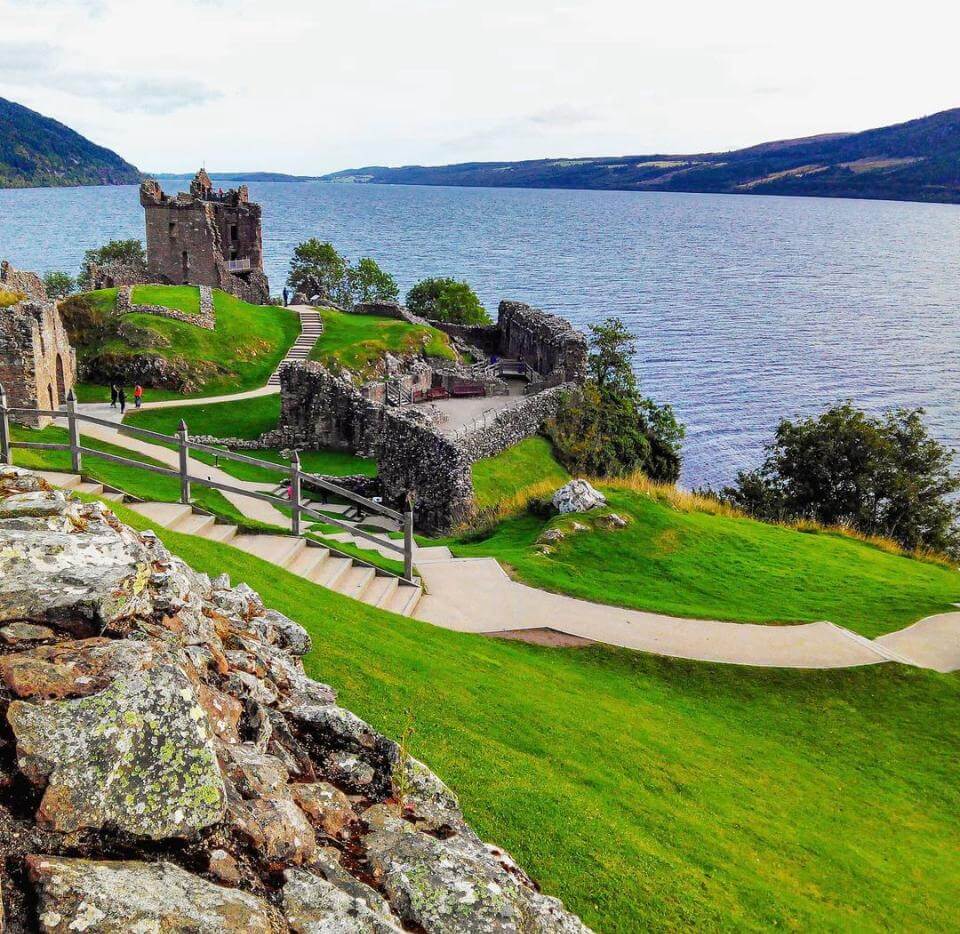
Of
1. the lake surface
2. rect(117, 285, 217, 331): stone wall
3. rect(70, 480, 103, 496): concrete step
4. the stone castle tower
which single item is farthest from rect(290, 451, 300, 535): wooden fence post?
the stone castle tower

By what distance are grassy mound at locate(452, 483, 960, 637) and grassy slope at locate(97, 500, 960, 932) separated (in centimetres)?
384

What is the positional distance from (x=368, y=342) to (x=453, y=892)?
178 ft

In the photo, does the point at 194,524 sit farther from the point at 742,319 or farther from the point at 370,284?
the point at 742,319

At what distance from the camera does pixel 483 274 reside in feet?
535

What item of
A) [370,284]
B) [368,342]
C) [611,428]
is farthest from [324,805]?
[370,284]

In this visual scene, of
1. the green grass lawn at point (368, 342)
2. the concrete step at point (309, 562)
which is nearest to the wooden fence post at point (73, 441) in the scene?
the concrete step at point (309, 562)

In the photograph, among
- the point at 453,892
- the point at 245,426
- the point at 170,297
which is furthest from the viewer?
the point at 170,297

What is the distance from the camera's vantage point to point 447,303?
8544 cm

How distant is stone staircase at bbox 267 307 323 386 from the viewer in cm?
5616

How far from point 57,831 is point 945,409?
82.7 m

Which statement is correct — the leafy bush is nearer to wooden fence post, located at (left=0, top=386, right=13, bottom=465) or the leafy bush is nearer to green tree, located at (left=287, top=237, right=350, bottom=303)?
green tree, located at (left=287, top=237, right=350, bottom=303)

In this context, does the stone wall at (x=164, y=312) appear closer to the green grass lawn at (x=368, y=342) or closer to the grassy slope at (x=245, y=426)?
the green grass lawn at (x=368, y=342)

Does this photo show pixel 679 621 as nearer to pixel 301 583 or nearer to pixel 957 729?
pixel 957 729

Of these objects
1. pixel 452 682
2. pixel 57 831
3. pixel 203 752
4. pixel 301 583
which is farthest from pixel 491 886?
pixel 301 583
